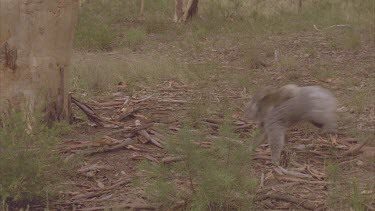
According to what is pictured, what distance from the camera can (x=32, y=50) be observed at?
6309 mm

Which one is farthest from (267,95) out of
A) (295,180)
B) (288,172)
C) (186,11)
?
(186,11)

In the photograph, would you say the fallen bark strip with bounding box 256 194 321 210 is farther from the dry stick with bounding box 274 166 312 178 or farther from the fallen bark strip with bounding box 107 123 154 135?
the fallen bark strip with bounding box 107 123 154 135

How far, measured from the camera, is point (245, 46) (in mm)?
12492

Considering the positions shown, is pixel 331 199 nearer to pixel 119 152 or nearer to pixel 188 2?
pixel 119 152

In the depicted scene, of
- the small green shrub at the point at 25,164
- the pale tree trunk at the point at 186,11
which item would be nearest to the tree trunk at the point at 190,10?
the pale tree trunk at the point at 186,11

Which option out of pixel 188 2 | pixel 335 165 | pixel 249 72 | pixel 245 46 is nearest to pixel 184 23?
pixel 188 2

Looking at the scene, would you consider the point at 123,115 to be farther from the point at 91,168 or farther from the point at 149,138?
the point at 91,168

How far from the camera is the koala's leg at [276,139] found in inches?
216

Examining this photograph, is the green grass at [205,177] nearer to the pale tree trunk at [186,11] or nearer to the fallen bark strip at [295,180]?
the fallen bark strip at [295,180]

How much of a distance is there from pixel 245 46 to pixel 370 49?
7.50ft

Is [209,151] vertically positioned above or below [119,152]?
above

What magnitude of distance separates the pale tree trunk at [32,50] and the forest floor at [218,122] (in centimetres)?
54

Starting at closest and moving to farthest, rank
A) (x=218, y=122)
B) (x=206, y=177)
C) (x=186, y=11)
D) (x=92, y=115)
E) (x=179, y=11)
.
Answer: (x=206, y=177), (x=218, y=122), (x=92, y=115), (x=186, y=11), (x=179, y=11)

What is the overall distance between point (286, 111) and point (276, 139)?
244mm
